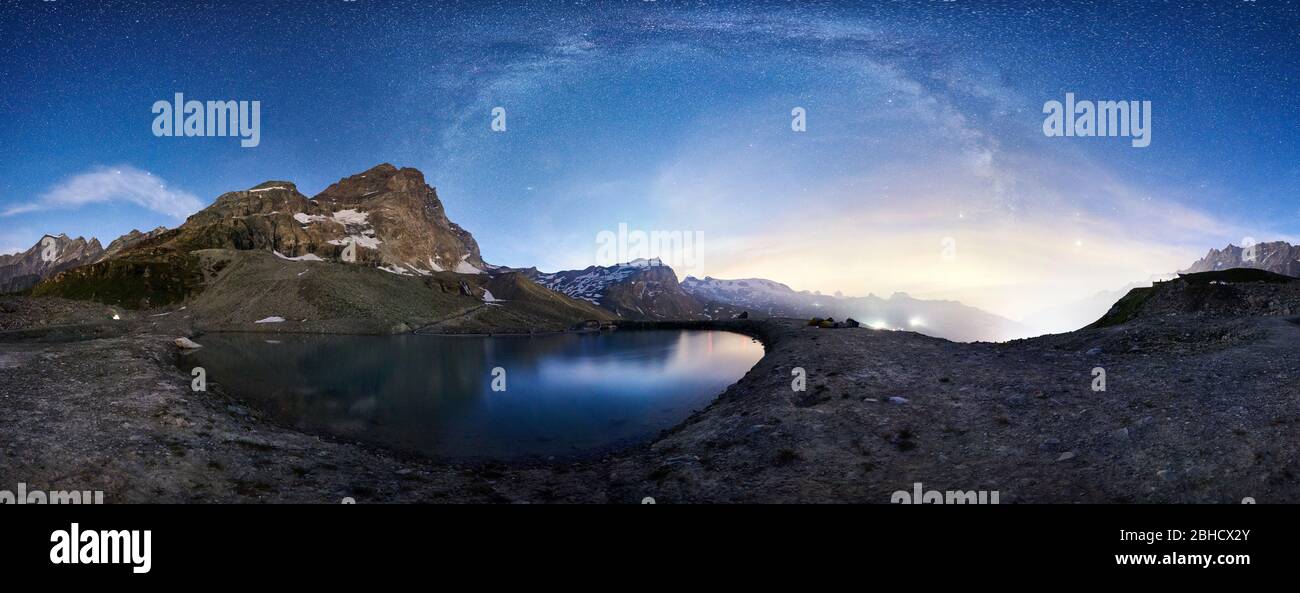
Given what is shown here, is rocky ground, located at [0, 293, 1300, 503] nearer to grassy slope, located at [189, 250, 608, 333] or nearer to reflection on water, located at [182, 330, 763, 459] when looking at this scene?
reflection on water, located at [182, 330, 763, 459]

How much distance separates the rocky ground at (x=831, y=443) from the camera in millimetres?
9867

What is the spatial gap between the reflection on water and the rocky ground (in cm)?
265

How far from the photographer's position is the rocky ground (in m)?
9.87

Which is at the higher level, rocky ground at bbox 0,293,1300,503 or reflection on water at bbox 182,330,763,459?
rocky ground at bbox 0,293,1300,503

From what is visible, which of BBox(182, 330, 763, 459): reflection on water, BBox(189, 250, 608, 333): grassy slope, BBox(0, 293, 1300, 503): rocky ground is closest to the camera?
BBox(0, 293, 1300, 503): rocky ground

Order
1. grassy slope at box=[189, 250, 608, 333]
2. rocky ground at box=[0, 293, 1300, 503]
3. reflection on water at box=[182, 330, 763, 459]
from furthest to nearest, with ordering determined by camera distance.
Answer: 1. grassy slope at box=[189, 250, 608, 333]
2. reflection on water at box=[182, 330, 763, 459]
3. rocky ground at box=[0, 293, 1300, 503]

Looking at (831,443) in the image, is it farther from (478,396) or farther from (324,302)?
(324,302)

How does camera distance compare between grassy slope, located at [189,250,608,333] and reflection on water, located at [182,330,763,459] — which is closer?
reflection on water, located at [182,330,763,459]

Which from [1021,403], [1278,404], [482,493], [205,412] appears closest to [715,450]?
[482,493]

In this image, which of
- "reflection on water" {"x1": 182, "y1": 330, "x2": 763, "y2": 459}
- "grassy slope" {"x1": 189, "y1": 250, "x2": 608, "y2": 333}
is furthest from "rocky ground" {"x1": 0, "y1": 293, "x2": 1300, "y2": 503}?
"grassy slope" {"x1": 189, "y1": 250, "x2": 608, "y2": 333}

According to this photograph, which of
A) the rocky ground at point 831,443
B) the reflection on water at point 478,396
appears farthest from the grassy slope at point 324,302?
the rocky ground at point 831,443

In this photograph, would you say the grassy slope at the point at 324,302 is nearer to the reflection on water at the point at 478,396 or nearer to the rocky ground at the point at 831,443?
the reflection on water at the point at 478,396

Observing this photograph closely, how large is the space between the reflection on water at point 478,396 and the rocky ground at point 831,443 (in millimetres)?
2654
